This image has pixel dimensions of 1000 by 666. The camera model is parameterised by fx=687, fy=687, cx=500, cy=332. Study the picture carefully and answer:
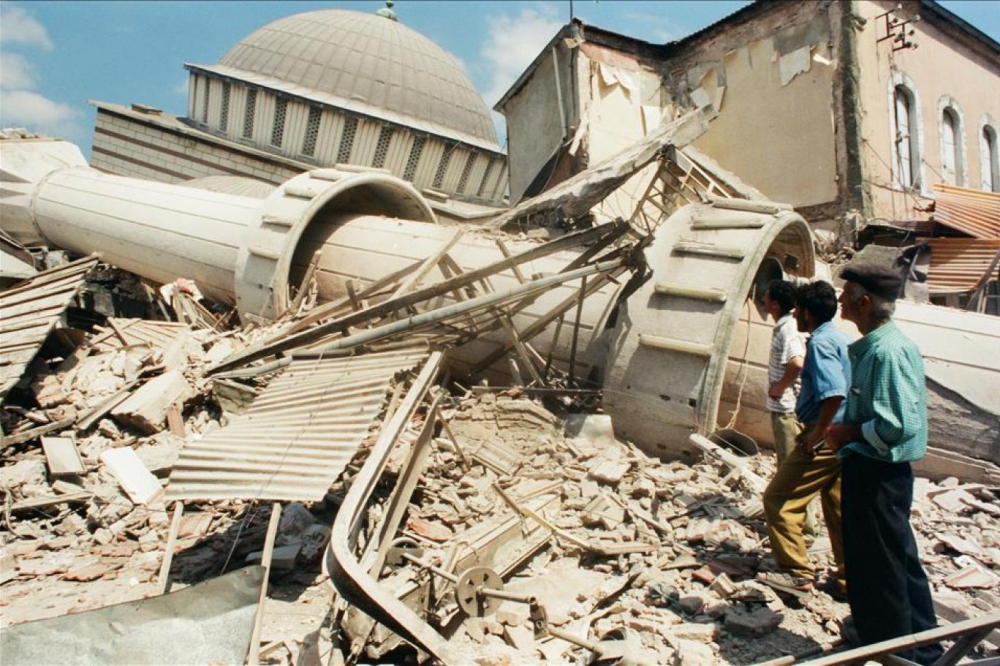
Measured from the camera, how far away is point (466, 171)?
23.7m

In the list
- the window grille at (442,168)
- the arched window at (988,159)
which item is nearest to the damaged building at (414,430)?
the arched window at (988,159)

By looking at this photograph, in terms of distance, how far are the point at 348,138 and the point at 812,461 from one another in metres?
20.3

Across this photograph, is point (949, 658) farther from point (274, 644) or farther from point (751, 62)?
point (751, 62)

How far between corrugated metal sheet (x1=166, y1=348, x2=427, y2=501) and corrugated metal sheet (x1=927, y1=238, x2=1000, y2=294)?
10.2 metres

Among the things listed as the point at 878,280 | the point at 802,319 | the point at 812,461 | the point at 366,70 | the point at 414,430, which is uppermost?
the point at 366,70

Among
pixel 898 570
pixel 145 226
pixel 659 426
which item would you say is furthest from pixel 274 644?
pixel 145 226

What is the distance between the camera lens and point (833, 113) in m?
11.8

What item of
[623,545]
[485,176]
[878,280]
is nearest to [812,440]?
[878,280]

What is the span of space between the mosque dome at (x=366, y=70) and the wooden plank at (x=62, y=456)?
17950 millimetres

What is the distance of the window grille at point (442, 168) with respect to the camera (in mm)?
22953

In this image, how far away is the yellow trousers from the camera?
10.0 feet

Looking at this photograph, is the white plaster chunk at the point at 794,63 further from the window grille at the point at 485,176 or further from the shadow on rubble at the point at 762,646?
the window grille at the point at 485,176

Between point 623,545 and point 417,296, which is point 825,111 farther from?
point 623,545

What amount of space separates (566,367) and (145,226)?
203 inches
